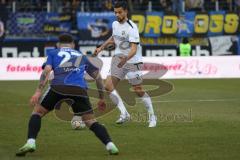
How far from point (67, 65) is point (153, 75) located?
18.6 metres

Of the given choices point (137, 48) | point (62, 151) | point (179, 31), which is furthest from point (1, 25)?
point (62, 151)

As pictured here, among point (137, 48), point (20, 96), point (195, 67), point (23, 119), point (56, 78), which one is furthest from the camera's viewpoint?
point (195, 67)

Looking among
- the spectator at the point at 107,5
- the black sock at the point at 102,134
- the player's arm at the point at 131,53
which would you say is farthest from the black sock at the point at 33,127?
the spectator at the point at 107,5

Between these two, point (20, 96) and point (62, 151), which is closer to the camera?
point (62, 151)

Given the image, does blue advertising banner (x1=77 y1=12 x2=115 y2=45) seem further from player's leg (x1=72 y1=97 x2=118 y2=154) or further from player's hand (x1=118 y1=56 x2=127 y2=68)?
player's leg (x1=72 y1=97 x2=118 y2=154)

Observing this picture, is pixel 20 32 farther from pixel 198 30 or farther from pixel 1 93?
pixel 1 93

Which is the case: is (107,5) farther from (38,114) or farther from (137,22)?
(38,114)

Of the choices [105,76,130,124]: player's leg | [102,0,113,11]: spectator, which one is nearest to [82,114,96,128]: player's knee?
[105,76,130,124]: player's leg

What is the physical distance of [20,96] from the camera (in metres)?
22.1

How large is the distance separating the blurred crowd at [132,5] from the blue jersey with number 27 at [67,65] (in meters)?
24.7

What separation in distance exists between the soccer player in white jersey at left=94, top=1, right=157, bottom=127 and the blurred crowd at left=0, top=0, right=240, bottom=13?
21270 mm

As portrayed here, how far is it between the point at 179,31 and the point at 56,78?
86.6 feet

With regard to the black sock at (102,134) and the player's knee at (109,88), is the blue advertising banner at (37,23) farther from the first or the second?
the black sock at (102,134)

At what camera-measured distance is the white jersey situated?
13.9 meters
